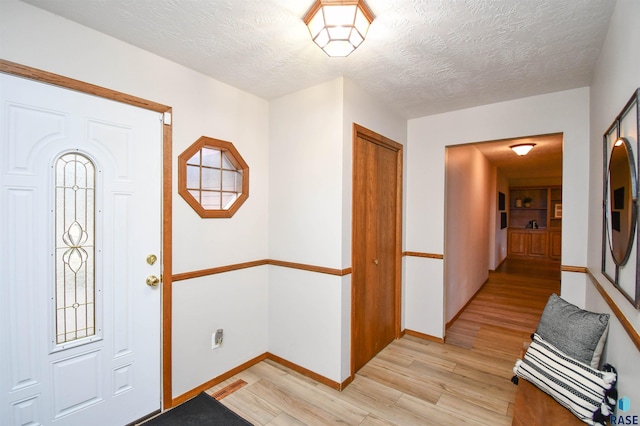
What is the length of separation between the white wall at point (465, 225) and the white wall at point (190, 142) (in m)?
2.11

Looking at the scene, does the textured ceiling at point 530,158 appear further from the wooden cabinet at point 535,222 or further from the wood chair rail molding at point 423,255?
the wood chair rail molding at point 423,255

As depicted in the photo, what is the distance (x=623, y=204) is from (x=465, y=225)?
3.12 metres

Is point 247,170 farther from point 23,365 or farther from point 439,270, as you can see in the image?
point 439,270

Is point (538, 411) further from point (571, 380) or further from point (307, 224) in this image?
point (307, 224)

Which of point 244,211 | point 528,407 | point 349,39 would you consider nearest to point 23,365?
point 244,211

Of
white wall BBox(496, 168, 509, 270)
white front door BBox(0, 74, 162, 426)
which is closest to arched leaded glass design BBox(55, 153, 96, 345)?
white front door BBox(0, 74, 162, 426)

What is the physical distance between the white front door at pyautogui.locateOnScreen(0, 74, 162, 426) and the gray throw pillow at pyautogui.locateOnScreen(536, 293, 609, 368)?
8.56 ft

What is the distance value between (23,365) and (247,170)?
1882 millimetres

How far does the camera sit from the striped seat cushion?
4.57ft

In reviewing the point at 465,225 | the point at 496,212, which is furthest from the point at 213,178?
the point at 496,212

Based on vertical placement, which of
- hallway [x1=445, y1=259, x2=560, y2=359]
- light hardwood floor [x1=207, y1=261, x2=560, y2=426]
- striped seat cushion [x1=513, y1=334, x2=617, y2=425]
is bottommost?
light hardwood floor [x1=207, y1=261, x2=560, y2=426]

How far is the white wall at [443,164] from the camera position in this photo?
2.47 meters

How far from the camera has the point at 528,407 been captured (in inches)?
61.7

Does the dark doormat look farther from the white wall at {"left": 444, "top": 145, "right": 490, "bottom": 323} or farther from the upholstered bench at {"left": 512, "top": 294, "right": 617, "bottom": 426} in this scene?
the white wall at {"left": 444, "top": 145, "right": 490, "bottom": 323}
